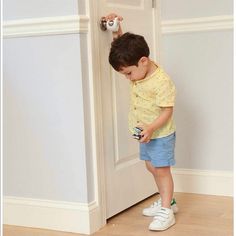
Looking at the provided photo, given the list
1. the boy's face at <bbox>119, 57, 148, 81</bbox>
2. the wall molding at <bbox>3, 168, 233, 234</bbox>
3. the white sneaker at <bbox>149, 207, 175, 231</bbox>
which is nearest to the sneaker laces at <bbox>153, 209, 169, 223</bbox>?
the white sneaker at <bbox>149, 207, 175, 231</bbox>

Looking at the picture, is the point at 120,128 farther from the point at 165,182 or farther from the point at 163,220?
the point at 163,220

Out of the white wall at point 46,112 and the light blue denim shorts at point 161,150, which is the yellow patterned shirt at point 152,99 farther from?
the white wall at point 46,112

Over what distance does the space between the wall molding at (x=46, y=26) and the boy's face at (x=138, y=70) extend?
23cm

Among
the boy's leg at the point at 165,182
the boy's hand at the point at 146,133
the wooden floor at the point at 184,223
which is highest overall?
the boy's hand at the point at 146,133

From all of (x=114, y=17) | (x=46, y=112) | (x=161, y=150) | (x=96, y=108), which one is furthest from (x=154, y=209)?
(x=114, y=17)

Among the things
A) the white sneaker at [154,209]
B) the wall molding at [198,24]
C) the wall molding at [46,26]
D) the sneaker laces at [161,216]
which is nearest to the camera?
the wall molding at [46,26]

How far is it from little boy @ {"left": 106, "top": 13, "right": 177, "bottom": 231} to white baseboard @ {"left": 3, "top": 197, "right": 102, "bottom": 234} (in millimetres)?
A: 262

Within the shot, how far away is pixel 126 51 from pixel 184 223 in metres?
0.78

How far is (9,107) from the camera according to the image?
88.7 inches

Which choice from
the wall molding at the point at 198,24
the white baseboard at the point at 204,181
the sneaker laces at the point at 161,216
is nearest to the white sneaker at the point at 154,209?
the sneaker laces at the point at 161,216

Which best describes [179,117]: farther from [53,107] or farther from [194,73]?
[53,107]

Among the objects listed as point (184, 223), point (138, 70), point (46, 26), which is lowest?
point (184, 223)

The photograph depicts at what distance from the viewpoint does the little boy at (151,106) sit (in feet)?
6.82

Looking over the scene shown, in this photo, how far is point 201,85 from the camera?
264cm
